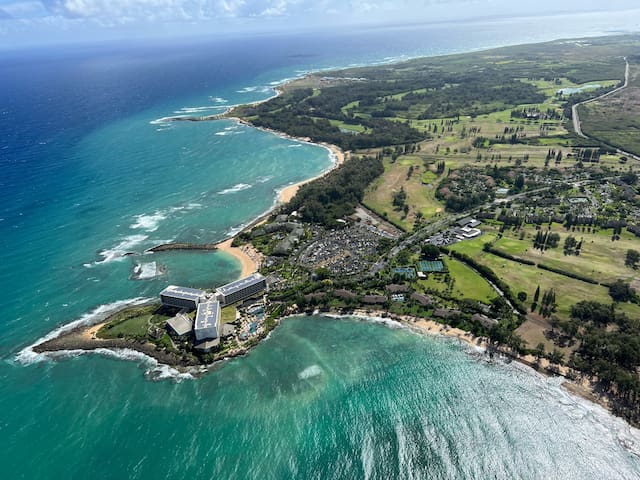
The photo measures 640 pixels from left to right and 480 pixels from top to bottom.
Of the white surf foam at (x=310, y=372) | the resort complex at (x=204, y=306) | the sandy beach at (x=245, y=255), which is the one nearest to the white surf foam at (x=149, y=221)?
the sandy beach at (x=245, y=255)

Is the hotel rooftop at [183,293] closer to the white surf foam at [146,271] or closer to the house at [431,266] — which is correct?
the white surf foam at [146,271]

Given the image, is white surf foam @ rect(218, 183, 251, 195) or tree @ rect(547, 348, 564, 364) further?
white surf foam @ rect(218, 183, 251, 195)

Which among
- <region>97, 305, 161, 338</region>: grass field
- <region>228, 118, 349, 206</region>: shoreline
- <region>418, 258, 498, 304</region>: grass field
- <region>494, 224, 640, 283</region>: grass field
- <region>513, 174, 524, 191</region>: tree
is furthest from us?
<region>228, 118, 349, 206</region>: shoreline

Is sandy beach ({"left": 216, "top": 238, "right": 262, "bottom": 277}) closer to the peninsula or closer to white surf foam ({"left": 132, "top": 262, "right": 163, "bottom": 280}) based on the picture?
the peninsula

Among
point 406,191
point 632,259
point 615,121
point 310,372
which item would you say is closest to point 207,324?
point 310,372

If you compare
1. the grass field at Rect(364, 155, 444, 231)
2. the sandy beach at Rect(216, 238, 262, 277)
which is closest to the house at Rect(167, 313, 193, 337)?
the sandy beach at Rect(216, 238, 262, 277)
